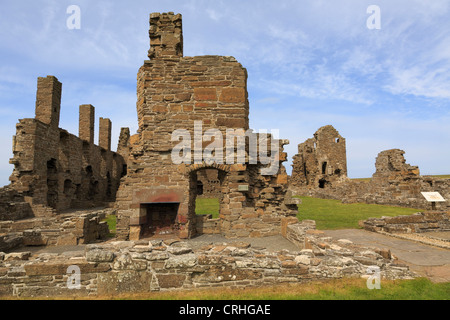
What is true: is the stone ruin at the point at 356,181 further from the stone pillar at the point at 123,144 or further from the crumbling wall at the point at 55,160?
the crumbling wall at the point at 55,160

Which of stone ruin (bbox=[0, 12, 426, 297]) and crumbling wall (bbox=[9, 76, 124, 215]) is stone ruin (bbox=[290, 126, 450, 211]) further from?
crumbling wall (bbox=[9, 76, 124, 215])

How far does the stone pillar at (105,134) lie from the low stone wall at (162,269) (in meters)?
24.2

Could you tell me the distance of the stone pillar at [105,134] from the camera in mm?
27750

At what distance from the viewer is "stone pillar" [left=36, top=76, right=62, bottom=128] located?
1897cm

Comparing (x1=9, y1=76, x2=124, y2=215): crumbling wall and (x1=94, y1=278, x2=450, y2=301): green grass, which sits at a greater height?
(x1=9, y1=76, x2=124, y2=215): crumbling wall

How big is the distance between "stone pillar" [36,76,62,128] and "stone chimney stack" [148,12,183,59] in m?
13.7

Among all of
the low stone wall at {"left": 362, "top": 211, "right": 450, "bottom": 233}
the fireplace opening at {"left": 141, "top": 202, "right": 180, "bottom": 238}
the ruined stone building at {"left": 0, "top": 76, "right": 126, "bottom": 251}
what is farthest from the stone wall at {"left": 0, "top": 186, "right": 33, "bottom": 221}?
the low stone wall at {"left": 362, "top": 211, "right": 450, "bottom": 233}

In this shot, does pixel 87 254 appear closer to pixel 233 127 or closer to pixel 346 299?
pixel 346 299

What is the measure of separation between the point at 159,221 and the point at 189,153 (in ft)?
9.77

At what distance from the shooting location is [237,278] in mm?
4973

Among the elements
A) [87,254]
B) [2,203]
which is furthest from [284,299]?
[2,203]

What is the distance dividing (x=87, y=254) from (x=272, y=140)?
681 centimetres

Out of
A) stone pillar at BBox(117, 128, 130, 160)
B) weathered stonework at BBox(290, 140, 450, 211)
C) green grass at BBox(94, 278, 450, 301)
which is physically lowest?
green grass at BBox(94, 278, 450, 301)

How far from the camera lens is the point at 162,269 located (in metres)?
4.91
